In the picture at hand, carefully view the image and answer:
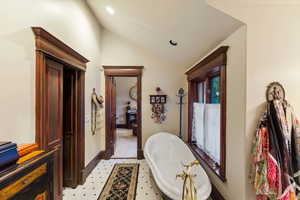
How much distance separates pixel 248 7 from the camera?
1721 millimetres

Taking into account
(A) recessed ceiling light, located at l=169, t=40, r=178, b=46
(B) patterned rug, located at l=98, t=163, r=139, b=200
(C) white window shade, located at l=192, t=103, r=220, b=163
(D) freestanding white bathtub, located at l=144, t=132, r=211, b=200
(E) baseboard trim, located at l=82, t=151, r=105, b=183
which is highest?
(A) recessed ceiling light, located at l=169, t=40, r=178, b=46

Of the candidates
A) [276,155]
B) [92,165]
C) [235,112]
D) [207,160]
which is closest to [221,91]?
[235,112]

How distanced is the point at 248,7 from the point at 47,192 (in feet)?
8.26

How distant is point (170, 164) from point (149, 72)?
2.30 meters

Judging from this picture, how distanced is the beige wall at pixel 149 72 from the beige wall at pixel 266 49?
101 inches

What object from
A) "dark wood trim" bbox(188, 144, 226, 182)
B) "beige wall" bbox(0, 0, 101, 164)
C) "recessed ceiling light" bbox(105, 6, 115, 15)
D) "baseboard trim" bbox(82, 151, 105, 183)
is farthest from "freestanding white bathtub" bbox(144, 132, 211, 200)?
"recessed ceiling light" bbox(105, 6, 115, 15)

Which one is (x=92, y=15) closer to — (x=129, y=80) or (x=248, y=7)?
(x=248, y=7)

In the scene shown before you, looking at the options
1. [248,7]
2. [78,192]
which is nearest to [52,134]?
[78,192]

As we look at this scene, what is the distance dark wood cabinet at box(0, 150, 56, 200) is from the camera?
89 centimetres

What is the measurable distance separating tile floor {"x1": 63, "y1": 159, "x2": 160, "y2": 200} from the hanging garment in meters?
1.53

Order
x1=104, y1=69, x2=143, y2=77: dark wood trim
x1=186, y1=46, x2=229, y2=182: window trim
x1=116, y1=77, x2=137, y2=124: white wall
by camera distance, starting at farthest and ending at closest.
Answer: x1=116, y1=77, x2=137, y2=124: white wall < x1=104, y1=69, x2=143, y2=77: dark wood trim < x1=186, y1=46, x2=229, y2=182: window trim

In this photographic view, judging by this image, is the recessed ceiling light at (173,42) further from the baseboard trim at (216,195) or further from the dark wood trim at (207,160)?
the baseboard trim at (216,195)

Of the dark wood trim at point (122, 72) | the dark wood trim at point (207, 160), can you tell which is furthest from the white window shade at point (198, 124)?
the dark wood trim at point (122, 72)

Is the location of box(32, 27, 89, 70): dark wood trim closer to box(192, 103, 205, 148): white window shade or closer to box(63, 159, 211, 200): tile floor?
box(63, 159, 211, 200): tile floor
